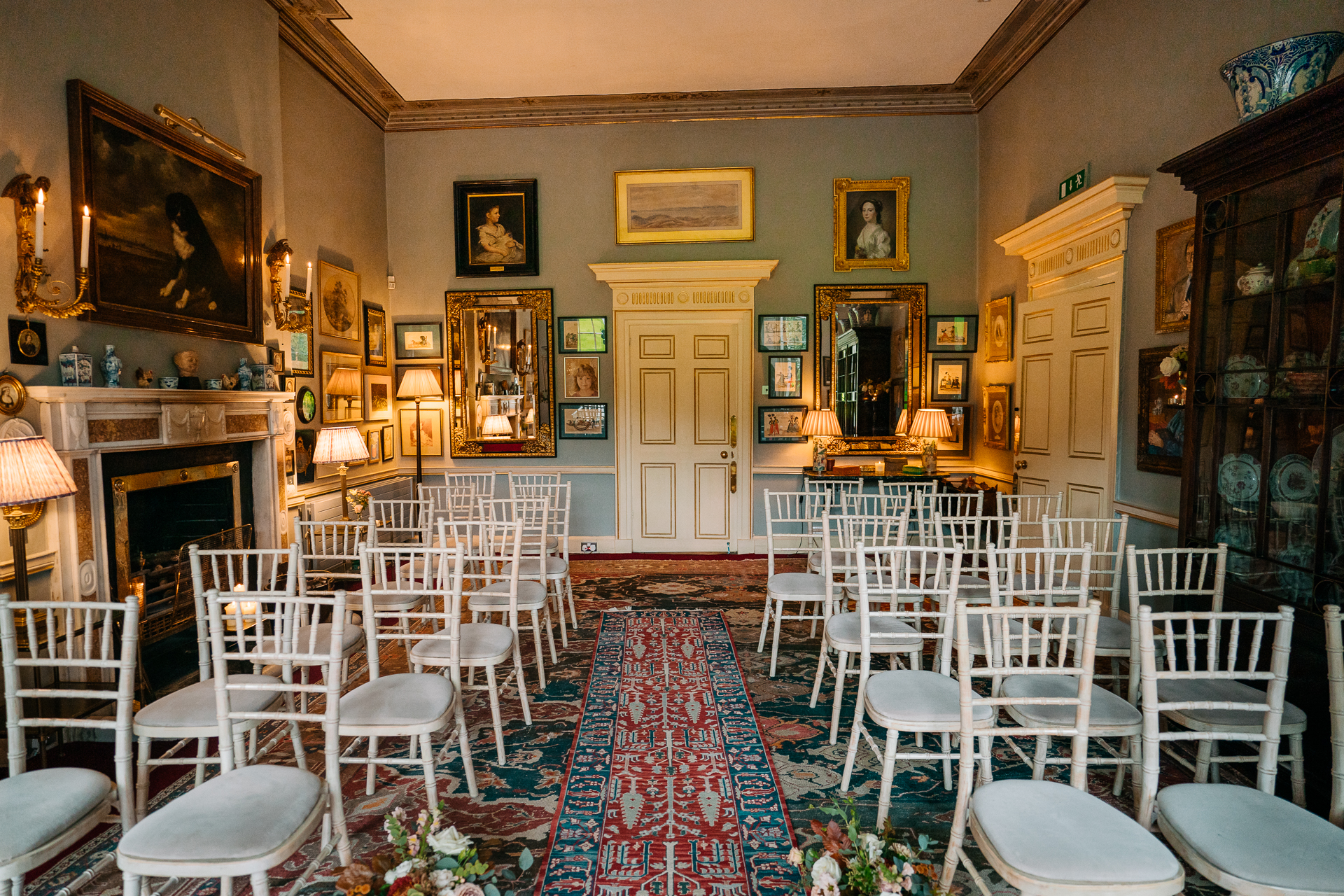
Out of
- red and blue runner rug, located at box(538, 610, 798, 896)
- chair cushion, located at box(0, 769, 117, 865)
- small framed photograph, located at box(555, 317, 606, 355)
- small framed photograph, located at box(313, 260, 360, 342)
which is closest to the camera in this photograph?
chair cushion, located at box(0, 769, 117, 865)

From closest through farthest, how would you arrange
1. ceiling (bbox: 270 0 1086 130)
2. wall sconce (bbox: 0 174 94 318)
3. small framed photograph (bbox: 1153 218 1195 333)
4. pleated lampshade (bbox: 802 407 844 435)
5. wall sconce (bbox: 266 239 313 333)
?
wall sconce (bbox: 0 174 94 318) < small framed photograph (bbox: 1153 218 1195 333) < wall sconce (bbox: 266 239 313 333) < ceiling (bbox: 270 0 1086 130) < pleated lampshade (bbox: 802 407 844 435)

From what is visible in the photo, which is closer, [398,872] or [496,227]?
[398,872]

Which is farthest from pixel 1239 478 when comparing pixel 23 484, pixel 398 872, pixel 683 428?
pixel 23 484

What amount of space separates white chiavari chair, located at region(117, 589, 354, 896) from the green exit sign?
17.4 feet

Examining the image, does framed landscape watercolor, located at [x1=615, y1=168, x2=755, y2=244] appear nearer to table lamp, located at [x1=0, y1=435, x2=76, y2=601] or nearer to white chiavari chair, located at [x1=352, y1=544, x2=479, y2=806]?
white chiavari chair, located at [x1=352, y1=544, x2=479, y2=806]

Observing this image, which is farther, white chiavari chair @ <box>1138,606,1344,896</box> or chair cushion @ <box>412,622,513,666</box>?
chair cushion @ <box>412,622,513,666</box>

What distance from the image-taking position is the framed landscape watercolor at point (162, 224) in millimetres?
3160

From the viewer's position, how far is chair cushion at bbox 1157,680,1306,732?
7.35 feet

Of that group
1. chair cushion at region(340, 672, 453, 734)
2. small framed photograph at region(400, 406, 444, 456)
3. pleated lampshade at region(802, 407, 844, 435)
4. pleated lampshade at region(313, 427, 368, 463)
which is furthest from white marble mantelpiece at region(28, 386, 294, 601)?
pleated lampshade at region(802, 407, 844, 435)

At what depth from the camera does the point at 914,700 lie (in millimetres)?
2375

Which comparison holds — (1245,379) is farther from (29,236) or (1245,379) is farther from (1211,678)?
(29,236)

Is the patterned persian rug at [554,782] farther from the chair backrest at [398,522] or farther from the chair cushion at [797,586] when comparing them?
the chair backrest at [398,522]

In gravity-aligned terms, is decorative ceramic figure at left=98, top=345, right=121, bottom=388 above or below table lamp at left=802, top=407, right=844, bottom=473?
above

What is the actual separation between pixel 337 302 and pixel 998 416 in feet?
19.6
